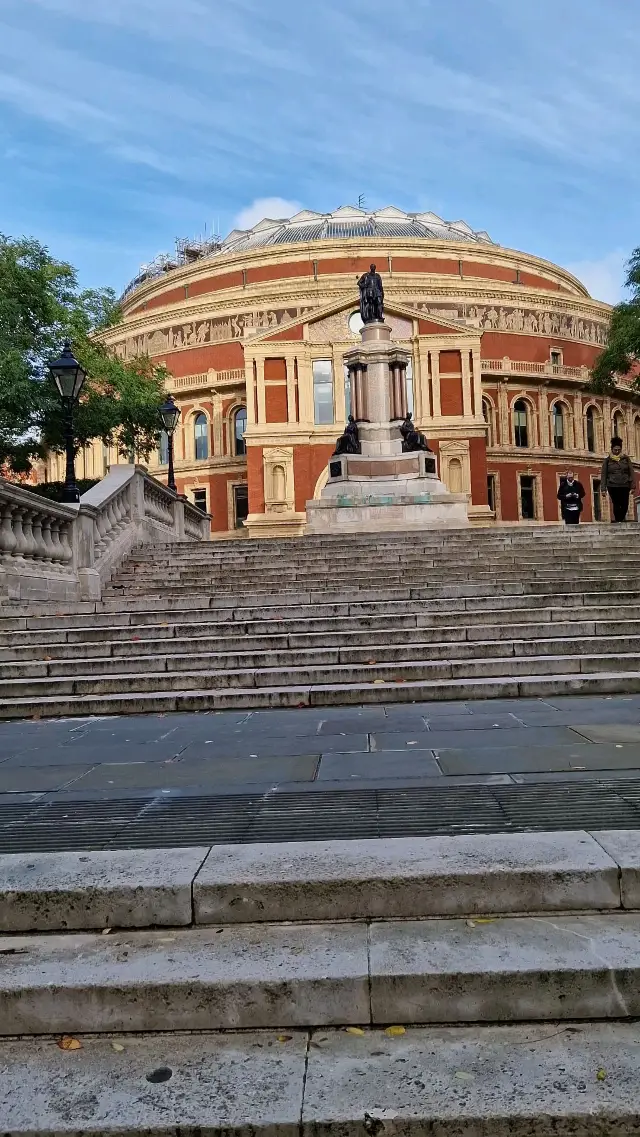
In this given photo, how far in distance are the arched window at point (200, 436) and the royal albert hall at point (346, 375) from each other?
7 cm

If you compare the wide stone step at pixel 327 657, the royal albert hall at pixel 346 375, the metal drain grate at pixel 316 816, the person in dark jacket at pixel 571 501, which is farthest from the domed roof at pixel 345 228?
the metal drain grate at pixel 316 816

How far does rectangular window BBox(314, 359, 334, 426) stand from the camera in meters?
45.9

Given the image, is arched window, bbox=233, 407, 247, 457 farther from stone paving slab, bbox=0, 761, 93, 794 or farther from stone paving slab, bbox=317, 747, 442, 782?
stone paving slab, bbox=317, 747, 442, 782

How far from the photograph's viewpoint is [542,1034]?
8.20 feet

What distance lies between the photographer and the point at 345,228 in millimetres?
64625

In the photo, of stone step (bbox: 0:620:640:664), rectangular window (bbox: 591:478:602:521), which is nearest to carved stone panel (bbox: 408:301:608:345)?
rectangular window (bbox: 591:478:602:521)

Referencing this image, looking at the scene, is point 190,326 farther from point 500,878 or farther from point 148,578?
point 500,878

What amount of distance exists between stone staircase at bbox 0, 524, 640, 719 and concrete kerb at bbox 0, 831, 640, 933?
4.00m

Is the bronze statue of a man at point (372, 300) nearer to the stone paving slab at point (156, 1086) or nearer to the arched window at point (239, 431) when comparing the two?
the arched window at point (239, 431)

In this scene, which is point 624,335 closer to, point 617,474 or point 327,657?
point 617,474

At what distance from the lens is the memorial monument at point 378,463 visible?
2362 centimetres

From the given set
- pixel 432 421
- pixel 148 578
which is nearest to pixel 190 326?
pixel 432 421

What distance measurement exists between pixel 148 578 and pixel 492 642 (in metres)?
6.77

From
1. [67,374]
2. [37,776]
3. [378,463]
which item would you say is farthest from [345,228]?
[37,776]
